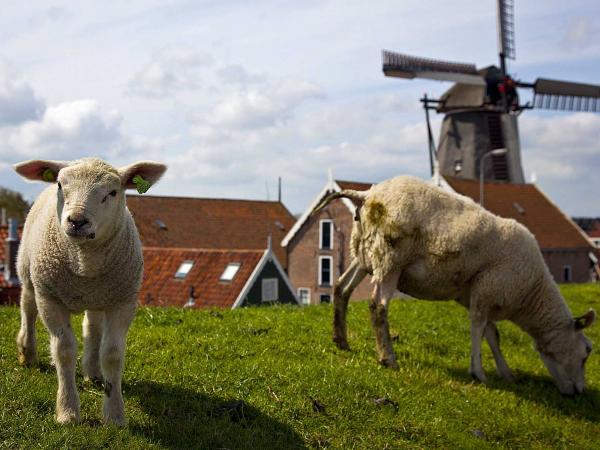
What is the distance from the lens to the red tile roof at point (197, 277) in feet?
82.1

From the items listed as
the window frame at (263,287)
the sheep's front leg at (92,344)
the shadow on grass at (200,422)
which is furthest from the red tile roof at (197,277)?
the shadow on grass at (200,422)

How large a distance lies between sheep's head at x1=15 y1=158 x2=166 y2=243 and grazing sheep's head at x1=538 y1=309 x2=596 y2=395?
632 centimetres

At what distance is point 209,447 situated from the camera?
212 inches

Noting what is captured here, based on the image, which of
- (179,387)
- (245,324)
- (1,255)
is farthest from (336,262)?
(179,387)

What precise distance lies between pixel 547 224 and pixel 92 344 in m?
41.9

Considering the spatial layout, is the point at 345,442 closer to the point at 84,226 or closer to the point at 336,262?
the point at 84,226

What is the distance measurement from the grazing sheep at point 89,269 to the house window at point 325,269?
35.2 metres

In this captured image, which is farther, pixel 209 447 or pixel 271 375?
pixel 271 375

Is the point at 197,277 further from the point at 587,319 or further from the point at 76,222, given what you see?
the point at 76,222

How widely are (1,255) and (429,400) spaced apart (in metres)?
21.6

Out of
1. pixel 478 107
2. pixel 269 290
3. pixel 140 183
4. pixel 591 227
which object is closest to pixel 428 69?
pixel 478 107

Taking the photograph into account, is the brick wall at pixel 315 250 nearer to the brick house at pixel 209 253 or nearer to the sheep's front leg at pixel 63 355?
the brick house at pixel 209 253

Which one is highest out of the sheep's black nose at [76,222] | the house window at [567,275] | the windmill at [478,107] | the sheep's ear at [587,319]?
the windmill at [478,107]

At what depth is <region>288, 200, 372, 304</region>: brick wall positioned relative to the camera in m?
40.1
